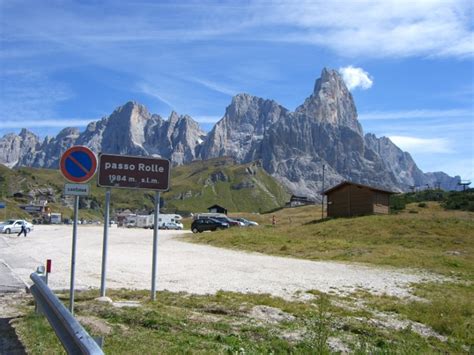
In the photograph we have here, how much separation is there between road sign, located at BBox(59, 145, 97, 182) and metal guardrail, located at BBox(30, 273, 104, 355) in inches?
80.2

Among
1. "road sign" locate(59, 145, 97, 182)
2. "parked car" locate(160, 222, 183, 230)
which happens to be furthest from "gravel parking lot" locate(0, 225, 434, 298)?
"parked car" locate(160, 222, 183, 230)

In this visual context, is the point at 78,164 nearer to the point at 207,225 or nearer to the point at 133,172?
the point at 133,172

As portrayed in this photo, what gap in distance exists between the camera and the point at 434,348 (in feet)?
28.2

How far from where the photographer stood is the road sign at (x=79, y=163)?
862cm

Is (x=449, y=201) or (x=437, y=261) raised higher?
(x=449, y=201)

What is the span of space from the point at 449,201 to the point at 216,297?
199ft

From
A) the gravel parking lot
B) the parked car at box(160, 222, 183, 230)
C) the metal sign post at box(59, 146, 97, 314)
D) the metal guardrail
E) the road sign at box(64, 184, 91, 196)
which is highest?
the metal sign post at box(59, 146, 97, 314)

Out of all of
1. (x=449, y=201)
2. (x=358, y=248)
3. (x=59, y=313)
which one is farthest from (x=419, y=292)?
(x=449, y=201)

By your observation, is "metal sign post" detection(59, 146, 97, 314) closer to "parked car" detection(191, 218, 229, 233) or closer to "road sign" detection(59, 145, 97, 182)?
"road sign" detection(59, 145, 97, 182)

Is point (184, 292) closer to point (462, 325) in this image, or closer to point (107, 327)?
point (107, 327)

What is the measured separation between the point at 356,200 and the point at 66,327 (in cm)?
5239

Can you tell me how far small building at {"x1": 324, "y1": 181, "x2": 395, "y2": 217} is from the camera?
54.0 metres

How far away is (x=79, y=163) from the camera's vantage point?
8656mm

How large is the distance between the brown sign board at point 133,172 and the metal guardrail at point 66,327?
4071 millimetres
